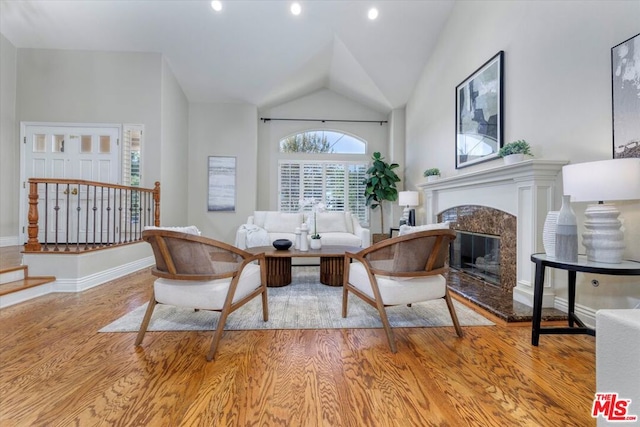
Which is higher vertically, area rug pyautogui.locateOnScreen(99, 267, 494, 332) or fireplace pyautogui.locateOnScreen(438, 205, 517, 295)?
fireplace pyautogui.locateOnScreen(438, 205, 517, 295)

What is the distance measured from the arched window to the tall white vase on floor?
5.11 metres

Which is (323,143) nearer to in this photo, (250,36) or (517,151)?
(250,36)

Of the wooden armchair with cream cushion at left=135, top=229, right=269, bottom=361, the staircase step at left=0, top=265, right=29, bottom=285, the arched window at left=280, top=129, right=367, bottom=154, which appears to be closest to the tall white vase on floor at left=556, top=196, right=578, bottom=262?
the wooden armchair with cream cushion at left=135, top=229, right=269, bottom=361

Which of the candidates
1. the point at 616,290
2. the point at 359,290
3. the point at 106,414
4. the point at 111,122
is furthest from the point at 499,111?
→ the point at 111,122

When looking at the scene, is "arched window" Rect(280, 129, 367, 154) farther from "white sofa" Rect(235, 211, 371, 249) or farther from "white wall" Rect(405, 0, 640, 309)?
"white wall" Rect(405, 0, 640, 309)

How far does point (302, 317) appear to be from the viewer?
244cm

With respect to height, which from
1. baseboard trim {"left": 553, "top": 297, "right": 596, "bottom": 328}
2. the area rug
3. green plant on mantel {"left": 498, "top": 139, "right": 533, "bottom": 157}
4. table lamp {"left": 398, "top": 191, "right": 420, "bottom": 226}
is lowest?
the area rug

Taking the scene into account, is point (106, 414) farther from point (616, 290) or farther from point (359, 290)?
point (616, 290)

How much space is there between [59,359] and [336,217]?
13.3 ft

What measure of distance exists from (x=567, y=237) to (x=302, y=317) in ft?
6.63

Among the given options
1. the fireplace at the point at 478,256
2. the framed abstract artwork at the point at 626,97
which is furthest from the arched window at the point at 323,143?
the framed abstract artwork at the point at 626,97

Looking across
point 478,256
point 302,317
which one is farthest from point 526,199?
point 302,317

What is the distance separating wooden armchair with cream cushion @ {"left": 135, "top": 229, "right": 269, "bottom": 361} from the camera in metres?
1.78

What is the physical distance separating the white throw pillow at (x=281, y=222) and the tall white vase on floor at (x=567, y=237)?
3.79m
